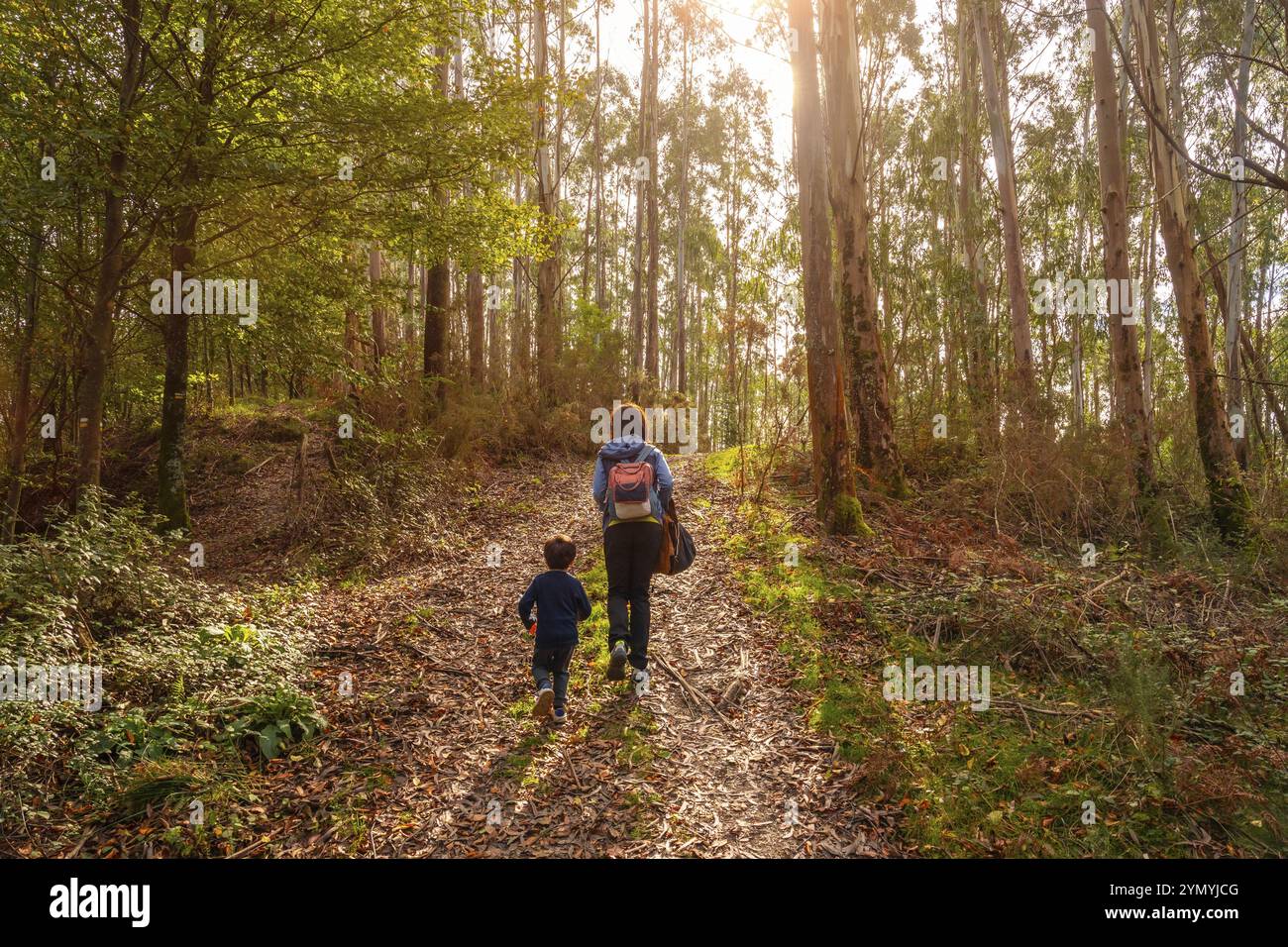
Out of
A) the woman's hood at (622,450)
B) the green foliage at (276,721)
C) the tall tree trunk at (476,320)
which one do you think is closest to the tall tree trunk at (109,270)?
the green foliage at (276,721)

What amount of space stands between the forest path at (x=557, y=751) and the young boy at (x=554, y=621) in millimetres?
246

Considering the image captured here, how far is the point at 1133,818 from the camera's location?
3494 millimetres

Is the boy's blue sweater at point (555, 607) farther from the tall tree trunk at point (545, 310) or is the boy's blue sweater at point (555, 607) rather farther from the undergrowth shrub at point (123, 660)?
the tall tree trunk at point (545, 310)

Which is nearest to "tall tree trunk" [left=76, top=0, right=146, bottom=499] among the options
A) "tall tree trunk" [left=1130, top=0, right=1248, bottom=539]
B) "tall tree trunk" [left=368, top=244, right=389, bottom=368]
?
"tall tree trunk" [left=368, top=244, right=389, bottom=368]

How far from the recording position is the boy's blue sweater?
4.40 m

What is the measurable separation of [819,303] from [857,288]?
1832 mm

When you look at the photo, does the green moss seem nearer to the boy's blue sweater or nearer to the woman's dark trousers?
the woman's dark trousers

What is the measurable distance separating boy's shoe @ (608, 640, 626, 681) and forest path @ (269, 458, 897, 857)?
164 millimetres

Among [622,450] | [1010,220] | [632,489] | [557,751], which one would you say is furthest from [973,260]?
[557,751]

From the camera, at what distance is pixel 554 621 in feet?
14.4

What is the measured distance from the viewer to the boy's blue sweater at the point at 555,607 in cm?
440
